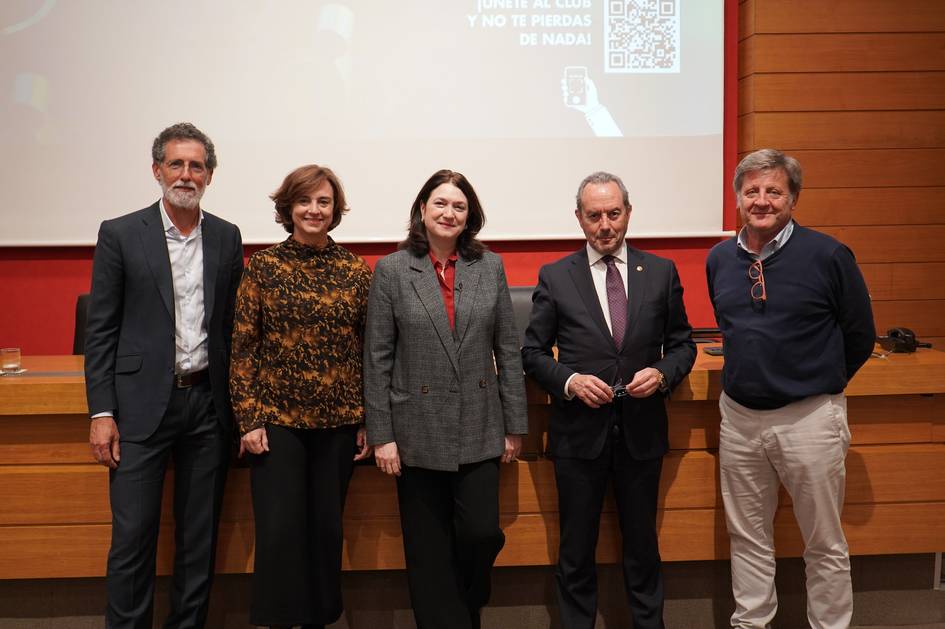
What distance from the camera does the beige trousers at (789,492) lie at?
2155 millimetres

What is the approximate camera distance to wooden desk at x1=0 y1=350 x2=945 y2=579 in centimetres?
238

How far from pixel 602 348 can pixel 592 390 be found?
5.4 inches

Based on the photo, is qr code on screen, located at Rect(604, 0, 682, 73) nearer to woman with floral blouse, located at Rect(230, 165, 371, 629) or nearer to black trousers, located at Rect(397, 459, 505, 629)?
woman with floral blouse, located at Rect(230, 165, 371, 629)

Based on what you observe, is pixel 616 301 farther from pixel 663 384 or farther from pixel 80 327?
pixel 80 327

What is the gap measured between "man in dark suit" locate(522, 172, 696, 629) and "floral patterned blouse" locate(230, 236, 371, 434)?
1.84 ft

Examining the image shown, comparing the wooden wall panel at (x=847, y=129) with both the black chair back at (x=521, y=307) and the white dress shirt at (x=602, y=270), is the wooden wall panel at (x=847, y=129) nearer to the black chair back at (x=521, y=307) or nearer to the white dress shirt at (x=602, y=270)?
the black chair back at (x=521, y=307)

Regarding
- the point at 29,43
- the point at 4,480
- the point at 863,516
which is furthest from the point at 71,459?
the point at 29,43

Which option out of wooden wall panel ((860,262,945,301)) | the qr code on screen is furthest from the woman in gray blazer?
wooden wall panel ((860,262,945,301))

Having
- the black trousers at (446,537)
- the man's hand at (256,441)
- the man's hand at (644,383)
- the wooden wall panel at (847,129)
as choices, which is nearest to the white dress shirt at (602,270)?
the man's hand at (644,383)

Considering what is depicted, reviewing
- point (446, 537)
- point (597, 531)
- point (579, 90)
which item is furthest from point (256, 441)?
point (579, 90)

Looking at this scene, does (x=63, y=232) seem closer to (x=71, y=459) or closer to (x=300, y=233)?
(x=71, y=459)

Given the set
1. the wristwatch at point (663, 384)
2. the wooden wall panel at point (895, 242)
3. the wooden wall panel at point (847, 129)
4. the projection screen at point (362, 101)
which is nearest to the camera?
the wristwatch at point (663, 384)

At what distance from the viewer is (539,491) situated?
2.45 meters

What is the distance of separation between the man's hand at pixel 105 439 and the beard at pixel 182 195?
61 cm
